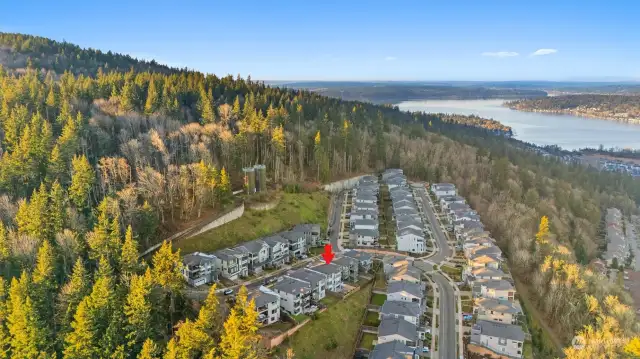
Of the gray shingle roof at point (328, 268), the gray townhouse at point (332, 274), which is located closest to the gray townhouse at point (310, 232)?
the gray shingle roof at point (328, 268)

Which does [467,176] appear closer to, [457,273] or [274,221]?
[457,273]

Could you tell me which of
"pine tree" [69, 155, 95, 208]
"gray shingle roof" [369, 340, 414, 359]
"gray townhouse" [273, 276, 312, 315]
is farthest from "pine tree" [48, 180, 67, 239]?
"gray shingle roof" [369, 340, 414, 359]

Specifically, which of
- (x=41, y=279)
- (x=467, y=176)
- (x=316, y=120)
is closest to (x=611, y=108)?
(x=467, y=176)

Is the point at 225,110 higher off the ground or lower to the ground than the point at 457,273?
higher

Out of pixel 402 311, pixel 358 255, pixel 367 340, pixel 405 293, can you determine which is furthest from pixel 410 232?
pixel 367 340

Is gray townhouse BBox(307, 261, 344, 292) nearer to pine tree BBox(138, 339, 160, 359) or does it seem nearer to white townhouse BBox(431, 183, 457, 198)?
pine tree BBox(138, 339, 160, 359)

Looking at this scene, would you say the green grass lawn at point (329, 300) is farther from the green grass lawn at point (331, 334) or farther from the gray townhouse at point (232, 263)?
the gray townhouse at point (232, 263)

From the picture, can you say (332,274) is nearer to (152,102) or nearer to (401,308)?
(401,308)
